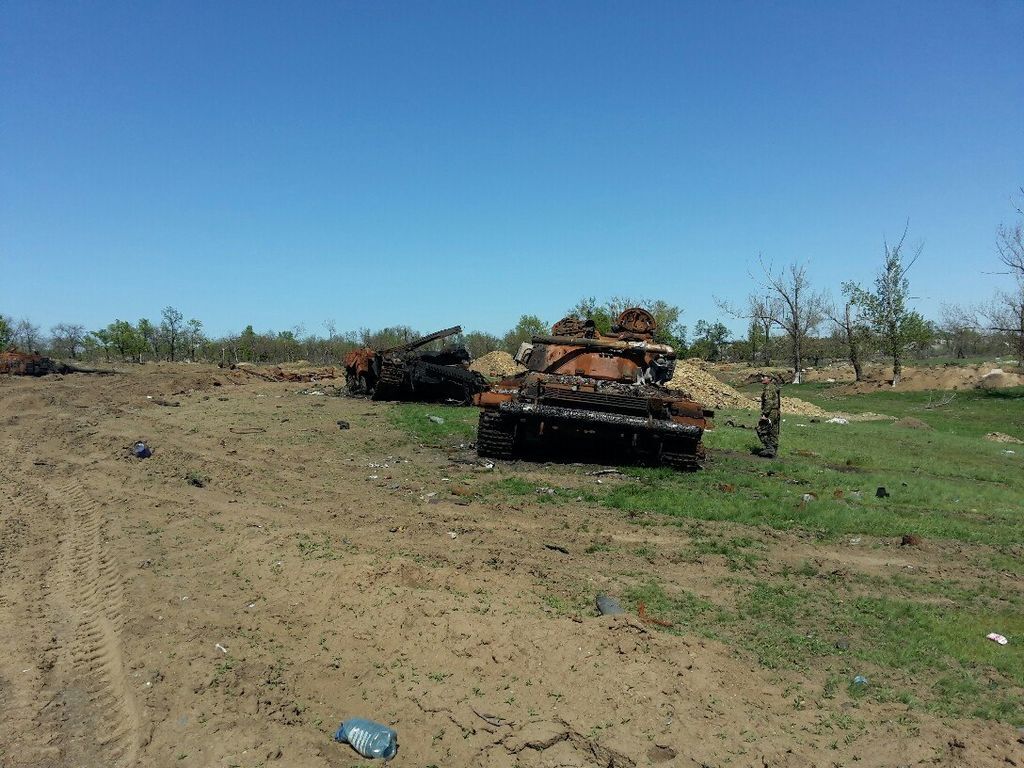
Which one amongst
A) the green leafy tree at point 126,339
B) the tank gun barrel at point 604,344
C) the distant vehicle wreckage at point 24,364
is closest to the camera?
the tank gun barrel at point 604,344

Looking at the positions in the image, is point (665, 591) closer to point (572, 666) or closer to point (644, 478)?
point (572, 666)

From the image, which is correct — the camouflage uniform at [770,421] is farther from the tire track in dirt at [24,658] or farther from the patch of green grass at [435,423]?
the tire track in dirt at [24,658]

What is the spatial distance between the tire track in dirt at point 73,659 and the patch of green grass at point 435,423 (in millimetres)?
6051

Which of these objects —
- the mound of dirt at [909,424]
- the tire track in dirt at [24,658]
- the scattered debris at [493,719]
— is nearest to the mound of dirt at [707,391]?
the mound of dirt at [909,424]

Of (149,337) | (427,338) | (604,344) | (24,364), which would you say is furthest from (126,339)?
(604,344)

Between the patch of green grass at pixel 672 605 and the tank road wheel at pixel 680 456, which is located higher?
the tank road wheel at pixel 680 456

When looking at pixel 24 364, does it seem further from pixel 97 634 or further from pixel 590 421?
pixel 97 634

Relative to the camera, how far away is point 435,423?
13.8 m

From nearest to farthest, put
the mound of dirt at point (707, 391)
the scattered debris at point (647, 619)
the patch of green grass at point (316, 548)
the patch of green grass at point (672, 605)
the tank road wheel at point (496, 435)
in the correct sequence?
the scattered debris at point (647, 619)
the patch of green grass at point (672, 605)
the patch of green grass at point (316, 548)
the tank road wheel at point (496, 435)
the mound of dirt at point (707, 391)

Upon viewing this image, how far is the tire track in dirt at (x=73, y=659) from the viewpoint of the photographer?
3.29m

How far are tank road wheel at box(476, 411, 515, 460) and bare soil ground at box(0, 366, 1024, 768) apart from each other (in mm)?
1859

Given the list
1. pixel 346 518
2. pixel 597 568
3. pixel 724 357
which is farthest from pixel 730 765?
pixel 724 357

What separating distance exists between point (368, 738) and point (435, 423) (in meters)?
10.6

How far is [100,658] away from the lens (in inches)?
160
